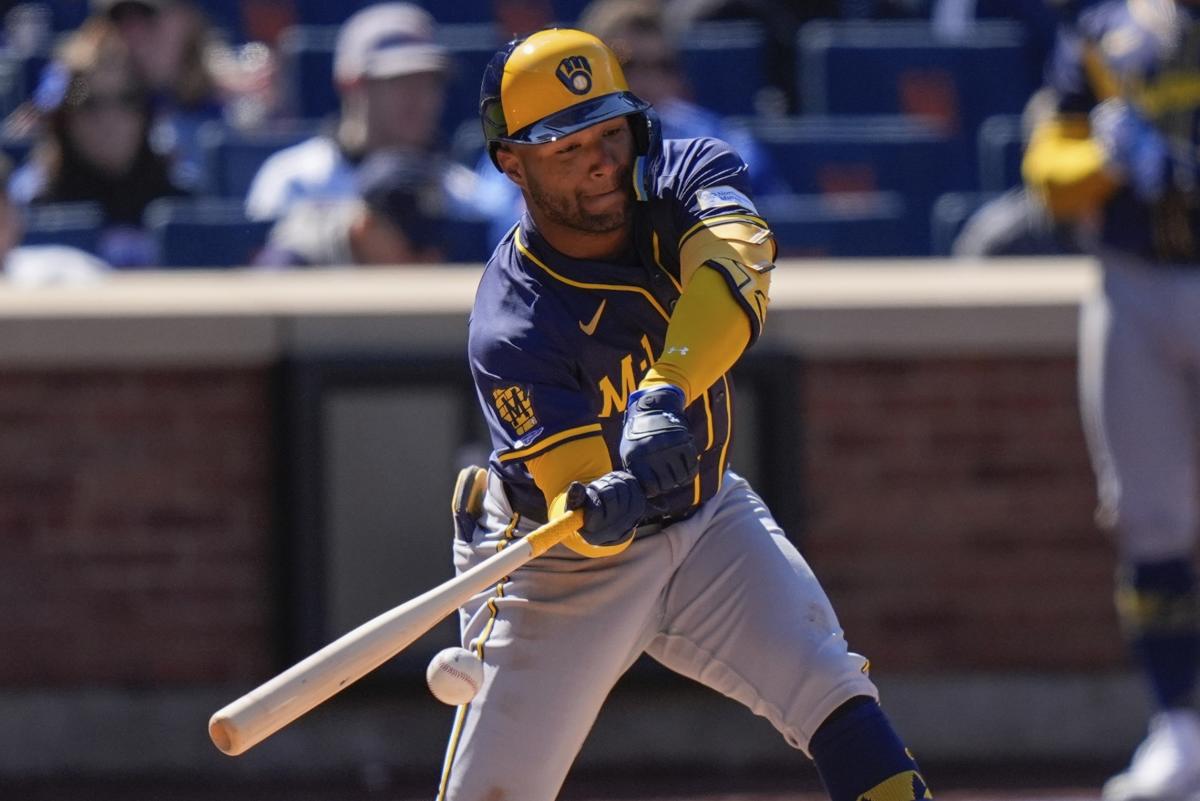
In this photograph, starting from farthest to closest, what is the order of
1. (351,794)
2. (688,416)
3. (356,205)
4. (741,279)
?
(356,205) → (351,794) → (688,416) → (741,279)

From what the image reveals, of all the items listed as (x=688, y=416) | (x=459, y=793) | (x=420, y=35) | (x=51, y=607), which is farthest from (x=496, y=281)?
(x=420, y=35)

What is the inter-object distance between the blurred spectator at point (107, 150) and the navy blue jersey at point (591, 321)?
3450mm

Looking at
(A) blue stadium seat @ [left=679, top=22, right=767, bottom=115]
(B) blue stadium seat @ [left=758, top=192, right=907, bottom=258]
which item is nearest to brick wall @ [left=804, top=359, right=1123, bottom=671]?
(B) blue stadium seat @ [left=758, top=192, right=907, bottom=258]

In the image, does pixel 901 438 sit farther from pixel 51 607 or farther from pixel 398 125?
pixel 51 607

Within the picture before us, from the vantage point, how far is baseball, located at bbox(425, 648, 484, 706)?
3281 millimetres

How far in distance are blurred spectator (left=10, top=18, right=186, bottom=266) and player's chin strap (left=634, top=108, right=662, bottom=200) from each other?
356 centimetres

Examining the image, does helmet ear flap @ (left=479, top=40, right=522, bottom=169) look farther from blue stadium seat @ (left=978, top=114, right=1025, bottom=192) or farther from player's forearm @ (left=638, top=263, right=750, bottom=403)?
blue stadium seat @ (left=978, top=114, right=1025, bottom=192)

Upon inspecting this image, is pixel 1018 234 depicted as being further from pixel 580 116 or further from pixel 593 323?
pixel 580 116

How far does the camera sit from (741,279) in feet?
11.0

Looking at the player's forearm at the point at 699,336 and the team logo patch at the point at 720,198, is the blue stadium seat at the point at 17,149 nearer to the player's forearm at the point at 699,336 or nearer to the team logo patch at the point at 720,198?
the team logo patch at the point at 720,198

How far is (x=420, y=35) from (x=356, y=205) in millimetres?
678

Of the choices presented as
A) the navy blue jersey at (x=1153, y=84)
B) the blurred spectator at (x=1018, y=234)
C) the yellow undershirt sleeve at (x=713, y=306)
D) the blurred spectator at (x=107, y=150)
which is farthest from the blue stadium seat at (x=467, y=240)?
the yellow undershirt sleeve at (x=713, y=306)

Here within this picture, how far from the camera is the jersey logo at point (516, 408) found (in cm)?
343

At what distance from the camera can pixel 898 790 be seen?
11.2 feet
